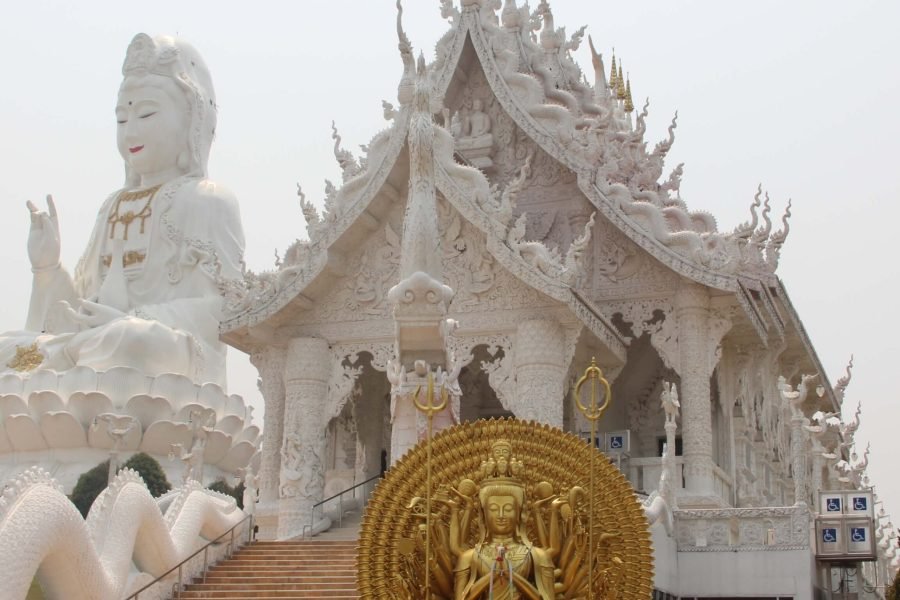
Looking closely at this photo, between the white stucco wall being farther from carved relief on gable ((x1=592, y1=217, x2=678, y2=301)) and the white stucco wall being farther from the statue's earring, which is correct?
the statue's earring

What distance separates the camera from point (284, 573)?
1564cm

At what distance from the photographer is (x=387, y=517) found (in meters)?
11.4

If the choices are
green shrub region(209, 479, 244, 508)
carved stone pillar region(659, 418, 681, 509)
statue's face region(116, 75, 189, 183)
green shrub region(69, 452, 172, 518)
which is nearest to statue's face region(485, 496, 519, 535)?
carved stone pillar region(659, 418, 681, 509)

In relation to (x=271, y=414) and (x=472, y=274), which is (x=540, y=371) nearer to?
(x=472, y=274)

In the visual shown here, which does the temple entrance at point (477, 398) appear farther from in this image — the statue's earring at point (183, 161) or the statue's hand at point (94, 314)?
the statue's earring at point (183, 161)

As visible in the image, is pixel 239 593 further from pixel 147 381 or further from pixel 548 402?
pixel 147 381

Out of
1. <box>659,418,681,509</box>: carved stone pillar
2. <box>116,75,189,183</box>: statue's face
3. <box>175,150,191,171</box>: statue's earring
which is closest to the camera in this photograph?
<box>659,418,681,509</box>: carved stone pillar

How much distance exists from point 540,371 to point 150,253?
14684 millimetres

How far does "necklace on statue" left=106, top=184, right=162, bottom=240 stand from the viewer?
31547 mm

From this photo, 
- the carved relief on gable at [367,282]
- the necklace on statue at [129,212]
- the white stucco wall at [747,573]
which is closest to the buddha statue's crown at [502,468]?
the white stucco wall at [747,573]

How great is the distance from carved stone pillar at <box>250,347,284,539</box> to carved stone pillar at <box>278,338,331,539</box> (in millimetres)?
462

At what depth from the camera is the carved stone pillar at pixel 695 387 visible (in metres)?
19.0

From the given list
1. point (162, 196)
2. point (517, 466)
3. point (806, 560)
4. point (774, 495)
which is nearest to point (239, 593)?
point (517, 466)

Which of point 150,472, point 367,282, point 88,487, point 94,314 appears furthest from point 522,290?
point 94,314
